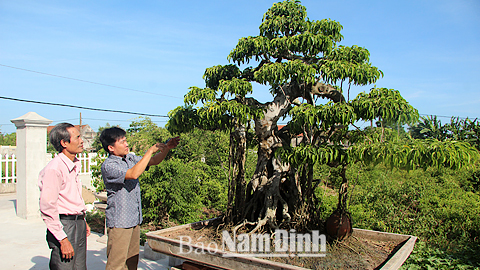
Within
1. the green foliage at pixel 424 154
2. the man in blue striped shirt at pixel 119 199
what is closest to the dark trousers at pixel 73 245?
the man in blue striped shirt at pixel 119 199

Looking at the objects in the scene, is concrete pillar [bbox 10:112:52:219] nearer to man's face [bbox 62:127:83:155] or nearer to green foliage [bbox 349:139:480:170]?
man's face [bbox 62:127:83:155]

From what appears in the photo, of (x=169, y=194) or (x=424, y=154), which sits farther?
(x=169, y=194)

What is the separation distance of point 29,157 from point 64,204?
222 inches

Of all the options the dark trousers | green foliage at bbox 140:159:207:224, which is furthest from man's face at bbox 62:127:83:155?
green foliage at bbox 140:159:207:224

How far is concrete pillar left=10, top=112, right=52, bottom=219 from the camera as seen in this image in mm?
7086

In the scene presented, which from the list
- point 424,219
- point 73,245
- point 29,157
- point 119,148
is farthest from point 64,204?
point 29,157

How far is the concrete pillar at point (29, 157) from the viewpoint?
7.09 metres

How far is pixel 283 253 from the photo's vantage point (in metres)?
3.59

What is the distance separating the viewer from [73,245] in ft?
8.21


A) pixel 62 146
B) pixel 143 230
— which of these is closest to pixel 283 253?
pixel 62 146

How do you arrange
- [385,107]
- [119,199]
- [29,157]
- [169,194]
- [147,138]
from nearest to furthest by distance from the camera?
[119,199]
[385,107]
[169,194]
[29,157]
[147,138]

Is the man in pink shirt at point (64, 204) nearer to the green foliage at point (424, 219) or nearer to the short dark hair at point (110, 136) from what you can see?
the short dark hair at point (110, 136)

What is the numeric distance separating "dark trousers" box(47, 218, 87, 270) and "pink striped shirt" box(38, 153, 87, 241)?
0.09 m

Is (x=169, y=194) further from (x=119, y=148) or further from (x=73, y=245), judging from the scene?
(x=73, y=245)
